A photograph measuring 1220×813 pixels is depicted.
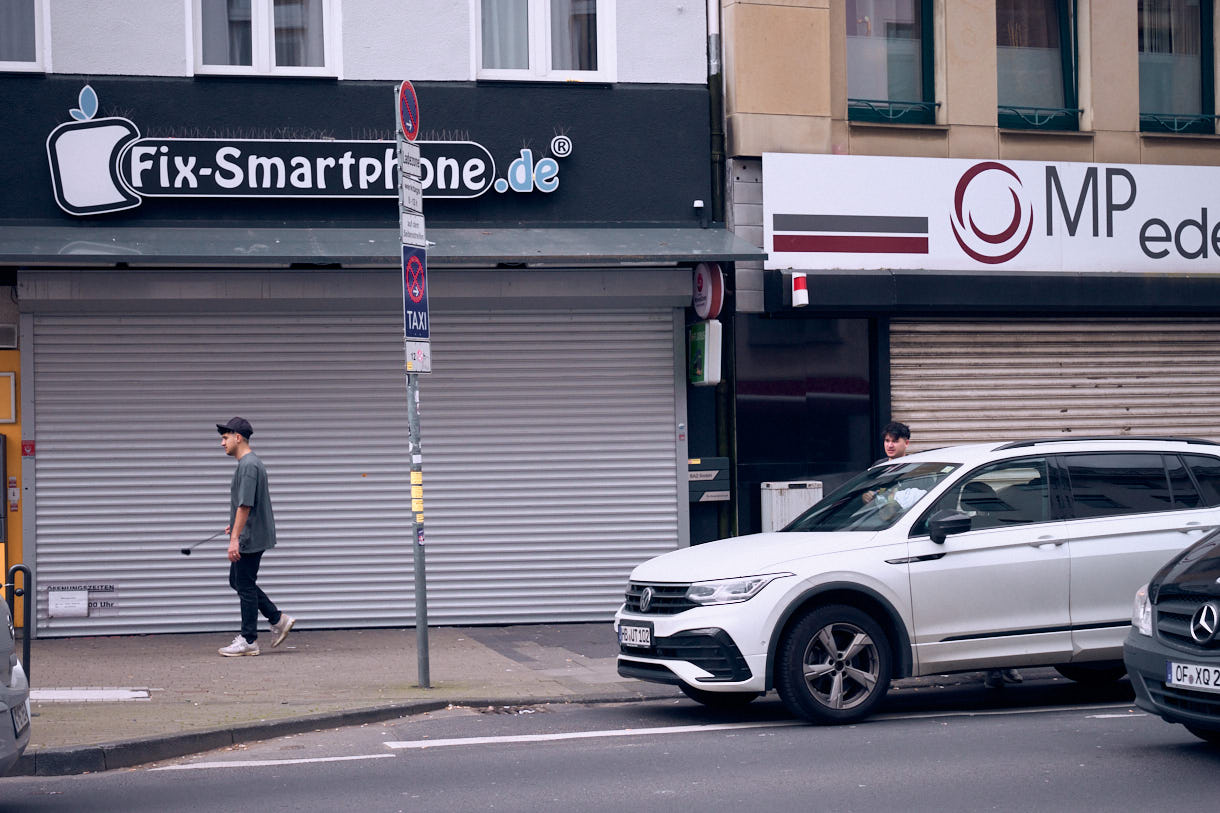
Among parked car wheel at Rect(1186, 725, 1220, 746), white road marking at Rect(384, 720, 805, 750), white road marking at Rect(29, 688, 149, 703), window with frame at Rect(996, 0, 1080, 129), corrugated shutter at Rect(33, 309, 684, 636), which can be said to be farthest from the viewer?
window with frame at Rect(996, 0, 1080, 129)

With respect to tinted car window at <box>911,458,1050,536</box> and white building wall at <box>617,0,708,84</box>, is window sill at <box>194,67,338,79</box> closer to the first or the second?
white building wall at <box>617,0,708,84</box>

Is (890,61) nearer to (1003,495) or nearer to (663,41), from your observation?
(663,41)

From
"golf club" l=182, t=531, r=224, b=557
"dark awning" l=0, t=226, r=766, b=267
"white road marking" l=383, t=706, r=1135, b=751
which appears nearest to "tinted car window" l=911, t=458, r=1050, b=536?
"white road marking" l=383, t=706, r=1135, b=751

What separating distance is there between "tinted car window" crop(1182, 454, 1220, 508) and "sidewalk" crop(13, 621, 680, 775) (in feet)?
13.1

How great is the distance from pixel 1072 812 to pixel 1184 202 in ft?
37.4

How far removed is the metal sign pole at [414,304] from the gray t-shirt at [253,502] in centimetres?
208

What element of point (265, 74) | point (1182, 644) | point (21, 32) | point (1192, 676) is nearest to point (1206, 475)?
point (1182, 644)

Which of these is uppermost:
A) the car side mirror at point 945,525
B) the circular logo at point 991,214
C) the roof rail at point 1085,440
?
the circular logo at point 991,214

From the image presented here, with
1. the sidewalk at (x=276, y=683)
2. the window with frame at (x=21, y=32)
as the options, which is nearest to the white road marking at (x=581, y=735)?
the sidewalk at (x=276, y=683)

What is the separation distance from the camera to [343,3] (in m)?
14.0

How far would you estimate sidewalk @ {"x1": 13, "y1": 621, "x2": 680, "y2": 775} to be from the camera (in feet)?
27.8

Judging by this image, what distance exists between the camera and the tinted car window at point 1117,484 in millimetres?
9562

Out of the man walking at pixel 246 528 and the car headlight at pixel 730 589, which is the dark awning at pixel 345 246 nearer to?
the man walking at pixel 246 528

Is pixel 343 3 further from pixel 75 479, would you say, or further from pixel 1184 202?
pixel 1184 202
